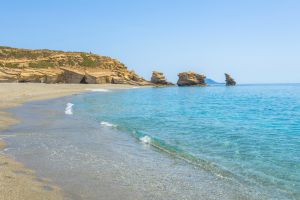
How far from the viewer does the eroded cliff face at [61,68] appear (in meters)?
81.6

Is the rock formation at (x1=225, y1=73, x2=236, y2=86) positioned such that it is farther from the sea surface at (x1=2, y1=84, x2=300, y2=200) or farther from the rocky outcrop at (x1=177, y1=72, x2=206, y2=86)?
the sea surface at (x1=2, y1=84, x2=300, y2=200)

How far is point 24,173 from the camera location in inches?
384

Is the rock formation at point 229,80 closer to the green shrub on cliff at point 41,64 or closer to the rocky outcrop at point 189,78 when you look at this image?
the rocky outcrop at point 189,78

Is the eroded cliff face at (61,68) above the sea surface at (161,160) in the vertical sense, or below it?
above

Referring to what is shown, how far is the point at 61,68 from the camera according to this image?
93.8m

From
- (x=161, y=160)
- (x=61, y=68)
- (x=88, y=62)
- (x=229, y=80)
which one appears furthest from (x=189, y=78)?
(x=161, y=160)

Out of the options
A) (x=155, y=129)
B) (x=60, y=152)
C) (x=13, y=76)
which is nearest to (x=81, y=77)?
(x=13, y=76)

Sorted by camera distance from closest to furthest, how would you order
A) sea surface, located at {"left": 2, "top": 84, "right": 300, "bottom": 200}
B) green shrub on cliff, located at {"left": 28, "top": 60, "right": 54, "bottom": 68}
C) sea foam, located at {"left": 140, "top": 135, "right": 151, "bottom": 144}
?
sea surface, located at {"left": 2, "top": 84, "right": 300, "bottom": 200} < sea foam, located at {"left": 140, "top": 135, "right": 151, "bottom": 144} < green shrub on cliff, located at {"left": 28, "top": 60, "right": 54, "bottom": 68}

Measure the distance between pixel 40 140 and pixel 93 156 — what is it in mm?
3550

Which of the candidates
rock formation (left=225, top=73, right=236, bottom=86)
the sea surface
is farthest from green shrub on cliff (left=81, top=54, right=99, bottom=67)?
the sea surface

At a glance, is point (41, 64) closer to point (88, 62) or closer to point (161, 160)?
point (88, 62)

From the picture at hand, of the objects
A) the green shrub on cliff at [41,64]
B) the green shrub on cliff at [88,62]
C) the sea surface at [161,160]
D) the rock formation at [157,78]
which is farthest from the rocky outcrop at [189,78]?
the sea surface at [161,160]

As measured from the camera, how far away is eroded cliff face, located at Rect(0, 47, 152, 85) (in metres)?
81.6

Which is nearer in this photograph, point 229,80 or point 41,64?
point 41,64
